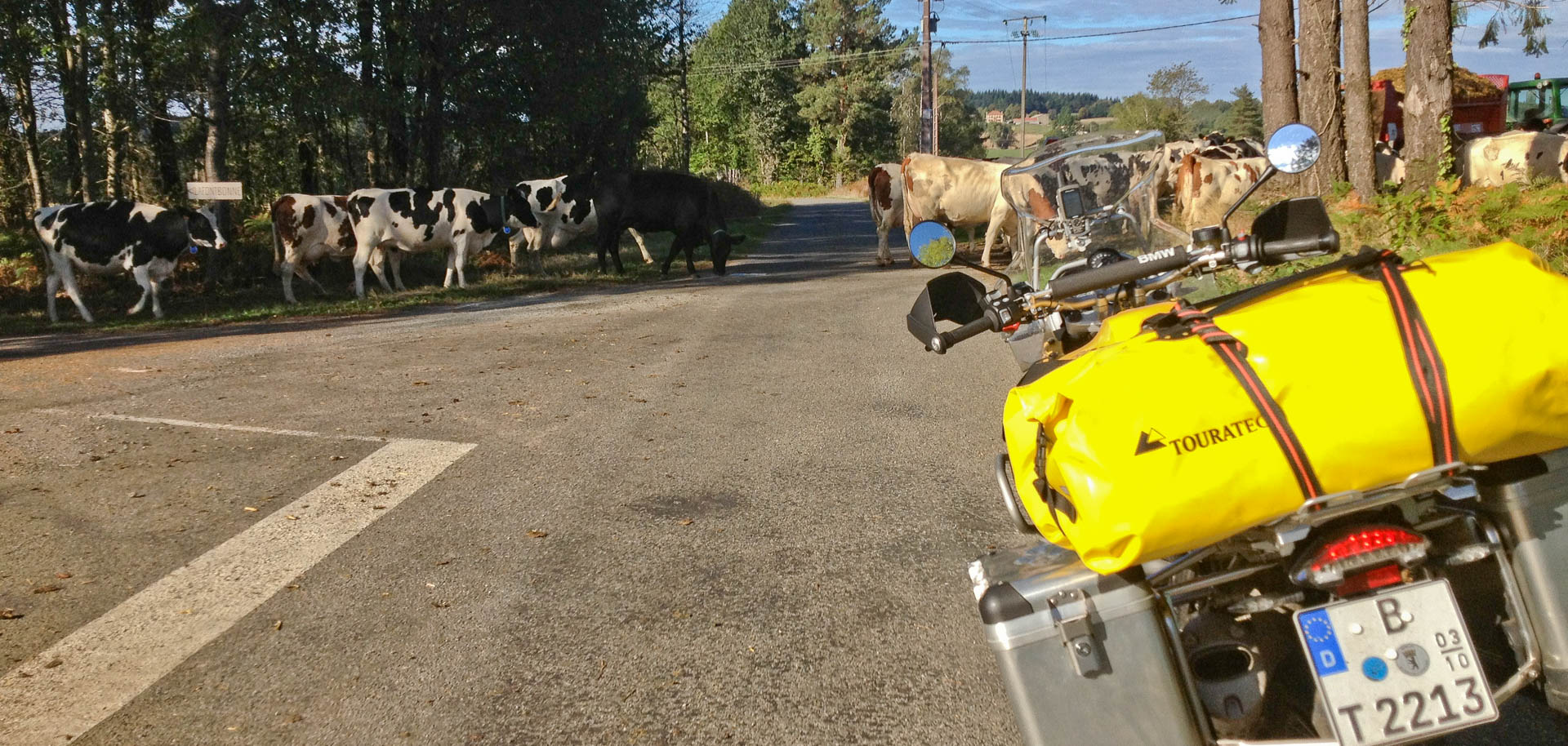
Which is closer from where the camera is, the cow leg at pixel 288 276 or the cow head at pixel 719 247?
the cow leg at pixel 288 276

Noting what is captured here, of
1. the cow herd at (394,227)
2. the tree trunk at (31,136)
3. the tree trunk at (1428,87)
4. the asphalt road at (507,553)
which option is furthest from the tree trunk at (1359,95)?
the tree trunk at (31,136)

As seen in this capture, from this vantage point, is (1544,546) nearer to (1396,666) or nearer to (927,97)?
(1396,666)

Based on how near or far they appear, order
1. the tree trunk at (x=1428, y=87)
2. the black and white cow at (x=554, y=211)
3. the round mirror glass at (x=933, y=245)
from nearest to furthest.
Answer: the round mirror glass at (x=933, y=245), the tree trunk at (x=1428, y=87), the black and white cow at (x=554, y=211)

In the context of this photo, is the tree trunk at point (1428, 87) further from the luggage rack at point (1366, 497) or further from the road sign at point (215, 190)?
the road sign at point (215, 190)

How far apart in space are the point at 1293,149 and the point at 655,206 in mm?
18554

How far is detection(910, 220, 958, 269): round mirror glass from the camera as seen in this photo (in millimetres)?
3477

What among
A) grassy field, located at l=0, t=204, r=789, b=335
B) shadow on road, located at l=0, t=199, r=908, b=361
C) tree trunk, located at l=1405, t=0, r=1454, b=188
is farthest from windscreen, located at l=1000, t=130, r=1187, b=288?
grassy field, located at l=0, t=204, r=789, b=335

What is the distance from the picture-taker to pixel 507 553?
Result: 507cm

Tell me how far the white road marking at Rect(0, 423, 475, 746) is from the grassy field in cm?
974

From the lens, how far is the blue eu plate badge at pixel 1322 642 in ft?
7.77

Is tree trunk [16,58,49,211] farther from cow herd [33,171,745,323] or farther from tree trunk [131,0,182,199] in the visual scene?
cow herd [33,171,745,323]

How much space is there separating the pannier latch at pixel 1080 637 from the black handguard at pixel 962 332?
78 centimetres

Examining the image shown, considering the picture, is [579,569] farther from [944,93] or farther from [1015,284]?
[944,93]

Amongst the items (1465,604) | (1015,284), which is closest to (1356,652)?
(1465,604)
